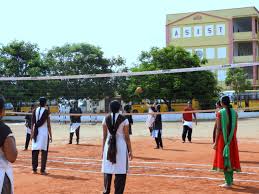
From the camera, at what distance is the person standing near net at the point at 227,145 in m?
8.35

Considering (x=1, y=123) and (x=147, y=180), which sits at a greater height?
(x=1, y=123)

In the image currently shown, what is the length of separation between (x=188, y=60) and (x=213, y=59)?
18878 mm

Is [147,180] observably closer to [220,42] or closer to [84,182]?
[84,182]

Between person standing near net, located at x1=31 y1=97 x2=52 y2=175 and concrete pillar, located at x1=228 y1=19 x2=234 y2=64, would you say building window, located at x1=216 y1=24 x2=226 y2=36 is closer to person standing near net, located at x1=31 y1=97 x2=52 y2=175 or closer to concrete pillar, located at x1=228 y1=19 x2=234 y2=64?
concrete pillar, located at x1=228 y1=19 x2=234 y2=64

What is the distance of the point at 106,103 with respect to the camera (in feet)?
90.8

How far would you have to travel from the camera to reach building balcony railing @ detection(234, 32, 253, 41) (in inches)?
2220

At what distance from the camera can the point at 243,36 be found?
186ft

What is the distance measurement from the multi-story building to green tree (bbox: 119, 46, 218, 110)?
17337mm

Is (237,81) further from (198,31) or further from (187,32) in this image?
Result: (187,32)

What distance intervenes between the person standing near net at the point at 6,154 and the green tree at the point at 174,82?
2780cm

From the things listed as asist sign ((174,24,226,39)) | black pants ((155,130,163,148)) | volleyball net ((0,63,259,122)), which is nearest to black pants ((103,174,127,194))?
black pants ((155,130,163,148))

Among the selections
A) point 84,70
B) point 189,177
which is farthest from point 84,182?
point 84,70

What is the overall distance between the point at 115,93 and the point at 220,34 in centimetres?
3341

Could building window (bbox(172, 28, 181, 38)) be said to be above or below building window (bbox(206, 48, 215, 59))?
above
